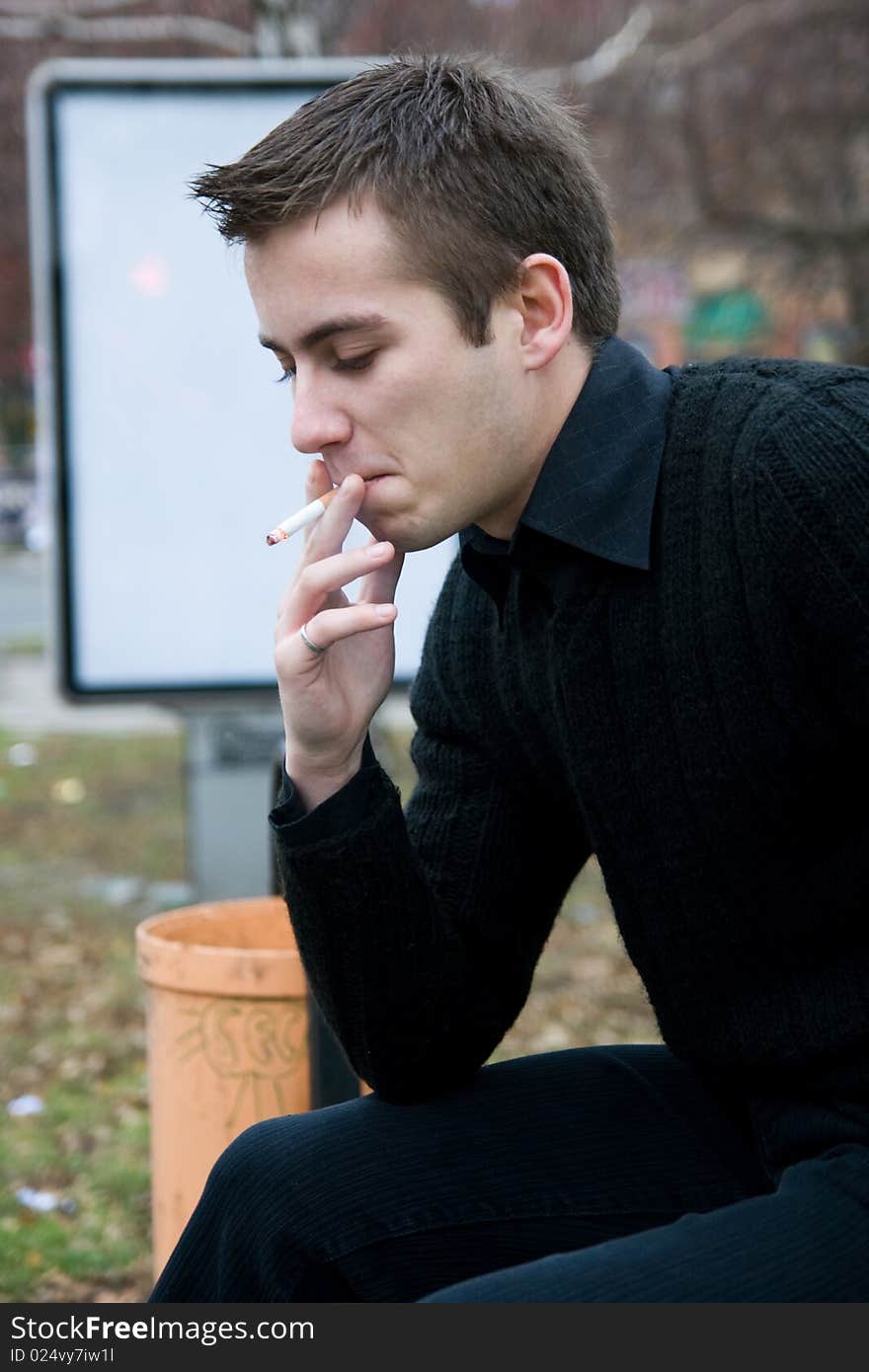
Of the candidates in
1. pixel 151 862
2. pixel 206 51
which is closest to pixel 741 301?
pixel 206 51

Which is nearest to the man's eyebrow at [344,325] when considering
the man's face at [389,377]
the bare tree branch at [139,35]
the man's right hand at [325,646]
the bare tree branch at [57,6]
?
the man's face at [389,377]

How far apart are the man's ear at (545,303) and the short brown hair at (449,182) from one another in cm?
2

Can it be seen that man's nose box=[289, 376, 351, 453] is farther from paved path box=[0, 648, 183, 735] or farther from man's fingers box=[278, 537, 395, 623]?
paved path box=[0, 648, 183, 735]

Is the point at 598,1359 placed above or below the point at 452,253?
below

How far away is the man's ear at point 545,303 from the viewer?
189 cm

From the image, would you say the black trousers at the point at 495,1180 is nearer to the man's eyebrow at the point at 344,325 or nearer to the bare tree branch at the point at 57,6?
the man's eyebrow at the point at 344,325

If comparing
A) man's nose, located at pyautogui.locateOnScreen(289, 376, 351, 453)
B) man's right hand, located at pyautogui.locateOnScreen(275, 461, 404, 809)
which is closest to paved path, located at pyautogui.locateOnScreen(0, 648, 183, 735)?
man's right hand, located at pyautogui.locateOnScreen(275, 461, 404, 809)

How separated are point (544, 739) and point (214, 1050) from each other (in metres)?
1.10

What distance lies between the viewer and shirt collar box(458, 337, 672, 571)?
1.83m

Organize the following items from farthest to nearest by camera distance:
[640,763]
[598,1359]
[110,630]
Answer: [110,630], [640,763], [598,1359]

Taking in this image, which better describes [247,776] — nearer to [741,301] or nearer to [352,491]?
[352,491]

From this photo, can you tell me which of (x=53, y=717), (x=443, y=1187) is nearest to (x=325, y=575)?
(x=443, y=1187)

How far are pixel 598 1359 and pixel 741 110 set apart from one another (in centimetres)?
1114

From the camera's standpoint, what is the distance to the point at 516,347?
1.89 meters
